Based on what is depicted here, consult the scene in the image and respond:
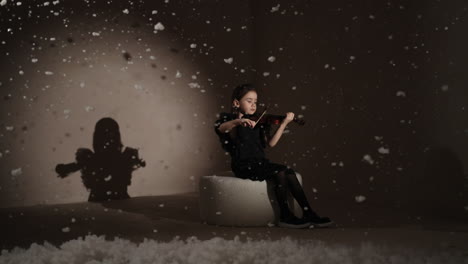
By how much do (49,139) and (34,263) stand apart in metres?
2.10

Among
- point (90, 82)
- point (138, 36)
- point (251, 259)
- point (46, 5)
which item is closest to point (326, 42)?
point (138, 36)

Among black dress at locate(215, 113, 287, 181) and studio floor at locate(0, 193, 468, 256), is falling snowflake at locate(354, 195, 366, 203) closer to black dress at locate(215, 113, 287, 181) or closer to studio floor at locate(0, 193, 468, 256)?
studio floor at locate(0, 193, 468, 256)

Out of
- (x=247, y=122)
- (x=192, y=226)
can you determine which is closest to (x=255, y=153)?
(x=247, y=122)

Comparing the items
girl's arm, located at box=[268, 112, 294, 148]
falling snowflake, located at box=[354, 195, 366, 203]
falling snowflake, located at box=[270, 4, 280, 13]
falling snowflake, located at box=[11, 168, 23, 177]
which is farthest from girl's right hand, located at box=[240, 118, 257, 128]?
falling snowflake, located at box=[270, 4, 280, 13]

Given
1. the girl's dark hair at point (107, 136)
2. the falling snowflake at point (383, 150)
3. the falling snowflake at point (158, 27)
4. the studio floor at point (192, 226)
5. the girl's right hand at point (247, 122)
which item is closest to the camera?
the studio floor at point (192, 226)

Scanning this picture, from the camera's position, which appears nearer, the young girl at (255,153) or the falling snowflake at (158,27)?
the young girl at (255,153)

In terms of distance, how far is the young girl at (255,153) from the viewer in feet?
9.88

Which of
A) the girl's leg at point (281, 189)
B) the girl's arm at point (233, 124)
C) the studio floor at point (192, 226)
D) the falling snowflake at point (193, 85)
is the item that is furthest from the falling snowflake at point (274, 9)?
the girl's leg at point (281, 189)

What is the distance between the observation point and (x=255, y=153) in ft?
10.7

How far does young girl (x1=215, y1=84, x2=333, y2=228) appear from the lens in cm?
301

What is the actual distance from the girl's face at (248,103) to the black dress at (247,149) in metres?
0.07

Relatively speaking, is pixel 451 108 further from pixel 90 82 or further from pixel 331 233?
pixel 90 82

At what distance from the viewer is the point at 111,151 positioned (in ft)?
14.5

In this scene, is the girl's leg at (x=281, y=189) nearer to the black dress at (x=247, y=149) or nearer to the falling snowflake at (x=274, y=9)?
the black dress at (x=247, y=149)
